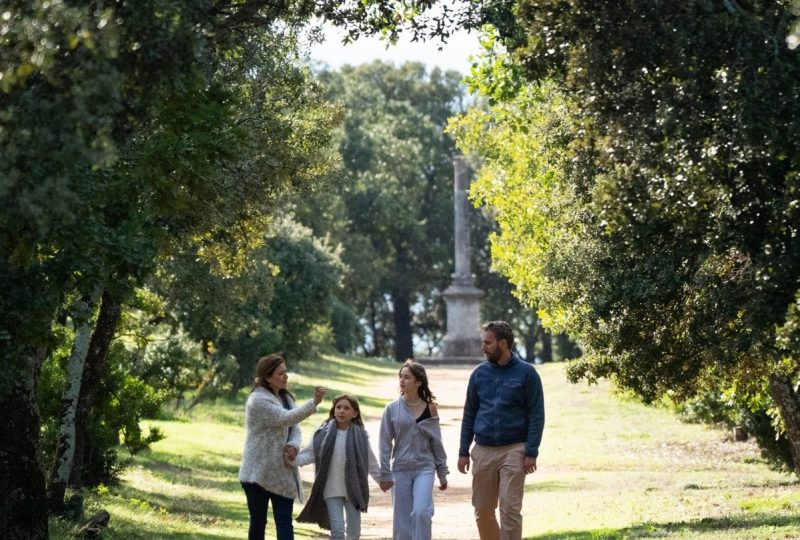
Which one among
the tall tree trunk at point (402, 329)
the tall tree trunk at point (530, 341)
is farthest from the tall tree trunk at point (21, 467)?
the tall tree trunk at point (530, 341)

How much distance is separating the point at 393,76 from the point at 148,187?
7438cm

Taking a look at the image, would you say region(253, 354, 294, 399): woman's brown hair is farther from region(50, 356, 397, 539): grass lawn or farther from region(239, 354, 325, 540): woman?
region(50, 356, 397, 539): grass lawn

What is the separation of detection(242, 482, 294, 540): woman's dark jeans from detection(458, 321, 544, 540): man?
1452 millimetres

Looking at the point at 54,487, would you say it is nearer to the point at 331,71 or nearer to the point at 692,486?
the point at 692,486

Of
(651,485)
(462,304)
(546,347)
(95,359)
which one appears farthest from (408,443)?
(546,347)

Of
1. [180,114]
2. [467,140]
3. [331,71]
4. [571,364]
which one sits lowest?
[571,364]

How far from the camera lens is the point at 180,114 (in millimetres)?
10367

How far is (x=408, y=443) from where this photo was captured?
10.9 metres

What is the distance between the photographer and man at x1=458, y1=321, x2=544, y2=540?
34.4ft

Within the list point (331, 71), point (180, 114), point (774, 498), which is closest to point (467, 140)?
point (774, 498)

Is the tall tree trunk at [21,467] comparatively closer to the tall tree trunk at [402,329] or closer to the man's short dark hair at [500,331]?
the man's short dark hair at [500,331]

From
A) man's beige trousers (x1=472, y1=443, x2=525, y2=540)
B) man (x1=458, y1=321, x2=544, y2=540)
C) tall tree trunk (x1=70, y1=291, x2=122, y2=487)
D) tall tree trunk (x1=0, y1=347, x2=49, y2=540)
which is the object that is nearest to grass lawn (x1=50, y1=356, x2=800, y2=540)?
tall tree trunk (x1=70, y1=291, x2=122, y2=487)

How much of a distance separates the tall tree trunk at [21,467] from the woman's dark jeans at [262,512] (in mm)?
1645

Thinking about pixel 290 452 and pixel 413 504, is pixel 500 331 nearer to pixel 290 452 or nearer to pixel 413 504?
pixel 413 504
